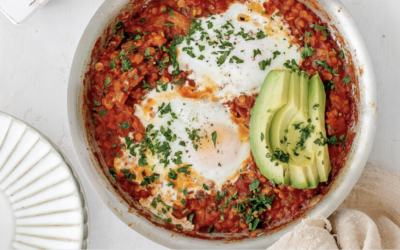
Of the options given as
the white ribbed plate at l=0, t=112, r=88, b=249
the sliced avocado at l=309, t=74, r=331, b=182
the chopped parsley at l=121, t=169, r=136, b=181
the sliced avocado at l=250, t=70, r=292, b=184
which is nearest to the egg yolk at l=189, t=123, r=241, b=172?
the sliced avocado at l=250, t=70, r=292, b=184

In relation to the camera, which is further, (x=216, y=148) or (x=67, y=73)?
(x=67, y=73)

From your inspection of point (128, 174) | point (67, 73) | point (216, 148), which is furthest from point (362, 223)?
point (67, 73)

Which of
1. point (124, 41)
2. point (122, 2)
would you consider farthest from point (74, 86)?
point (122, 2)

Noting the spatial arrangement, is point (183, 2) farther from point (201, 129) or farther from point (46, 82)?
point (46, 82)

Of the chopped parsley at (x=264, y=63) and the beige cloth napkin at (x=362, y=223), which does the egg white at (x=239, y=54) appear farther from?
the beige cloth napkin at (x=362, y=223)

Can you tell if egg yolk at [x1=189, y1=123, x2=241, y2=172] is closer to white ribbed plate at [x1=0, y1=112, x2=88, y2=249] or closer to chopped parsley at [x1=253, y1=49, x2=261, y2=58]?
chopped parsley at [x1=253, y1=49, x2=261, y2=58]

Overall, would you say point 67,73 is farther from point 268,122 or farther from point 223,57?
point 268,122

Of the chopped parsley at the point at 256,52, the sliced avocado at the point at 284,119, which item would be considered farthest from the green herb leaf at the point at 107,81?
the sliced avocado at the point at 284,119
